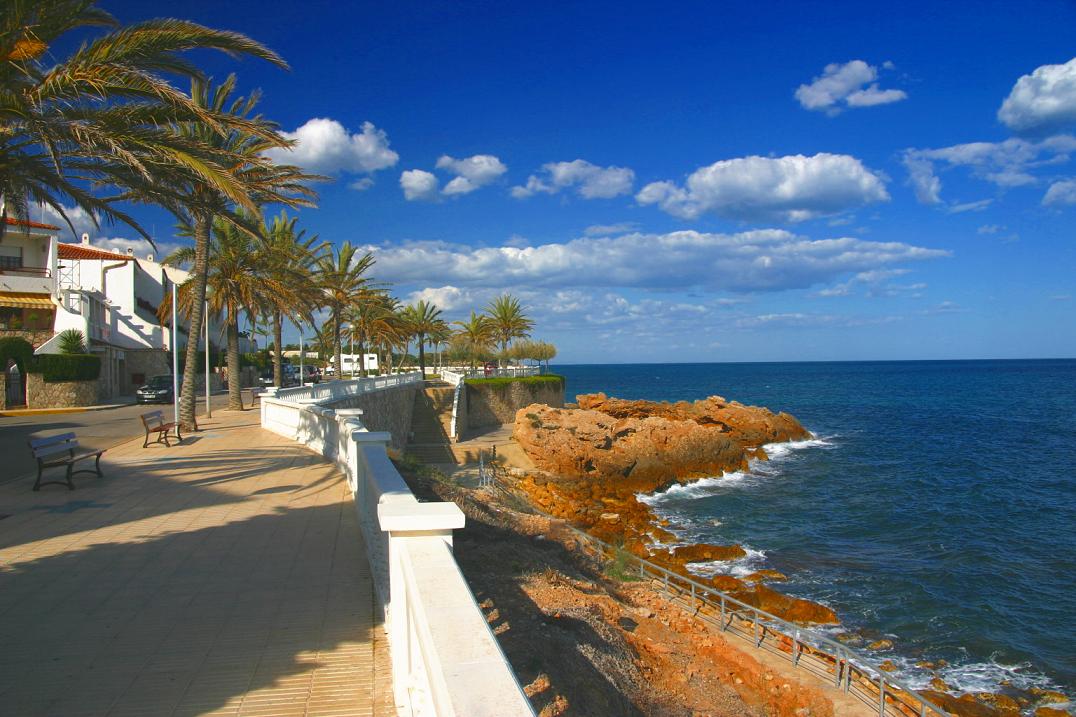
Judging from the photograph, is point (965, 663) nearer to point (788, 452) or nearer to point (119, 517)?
point (119, 517)

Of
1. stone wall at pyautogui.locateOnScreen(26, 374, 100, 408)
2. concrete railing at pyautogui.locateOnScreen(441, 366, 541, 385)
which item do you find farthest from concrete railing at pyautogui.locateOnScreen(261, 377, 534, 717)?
concrete railing at pyautogui.locateOnScreen(441, 366, 541, 385)

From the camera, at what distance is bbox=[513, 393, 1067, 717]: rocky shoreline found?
46.4 ft

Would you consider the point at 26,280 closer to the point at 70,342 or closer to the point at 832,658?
the point at 70,342

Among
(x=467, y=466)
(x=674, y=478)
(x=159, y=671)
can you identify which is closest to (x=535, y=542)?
(x=159, y=671)

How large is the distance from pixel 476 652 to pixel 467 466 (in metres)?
28.4

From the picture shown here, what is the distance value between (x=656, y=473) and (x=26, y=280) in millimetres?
35133

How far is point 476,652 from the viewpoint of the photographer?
8.24 ft

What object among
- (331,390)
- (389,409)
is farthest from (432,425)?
(331,390)

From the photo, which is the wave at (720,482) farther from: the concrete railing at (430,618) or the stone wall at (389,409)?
the concrete railing at (430,618)

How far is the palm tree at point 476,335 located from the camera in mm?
63000

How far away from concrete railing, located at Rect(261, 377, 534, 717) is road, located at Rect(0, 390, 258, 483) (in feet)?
30.3

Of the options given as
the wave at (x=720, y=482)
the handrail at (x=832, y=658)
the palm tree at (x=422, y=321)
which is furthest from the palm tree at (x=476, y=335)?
the handrail at (x=832, y=658)

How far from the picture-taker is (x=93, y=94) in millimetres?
8023

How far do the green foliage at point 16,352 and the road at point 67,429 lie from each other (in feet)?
15.6
